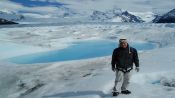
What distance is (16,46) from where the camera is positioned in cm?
3812

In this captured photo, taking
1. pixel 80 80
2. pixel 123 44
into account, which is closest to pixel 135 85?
pixel 80 80

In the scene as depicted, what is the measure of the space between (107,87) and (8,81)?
565 centimetres

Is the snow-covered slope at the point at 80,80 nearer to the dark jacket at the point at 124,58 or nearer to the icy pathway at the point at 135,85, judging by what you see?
the icy pathway at the point at 135,85

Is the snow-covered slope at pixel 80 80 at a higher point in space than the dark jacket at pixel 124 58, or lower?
lower

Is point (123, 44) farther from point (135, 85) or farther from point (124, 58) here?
point (135, 85)

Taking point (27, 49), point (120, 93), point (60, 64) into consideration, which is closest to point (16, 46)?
point (27, 49)

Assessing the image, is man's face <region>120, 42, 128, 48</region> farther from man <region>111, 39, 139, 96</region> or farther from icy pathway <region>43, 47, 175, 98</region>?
icy pathway <region>43, 47, 175, 98</region>

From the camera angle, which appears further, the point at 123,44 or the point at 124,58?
the point at 124,58


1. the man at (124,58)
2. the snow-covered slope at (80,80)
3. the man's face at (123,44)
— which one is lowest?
the snow-covered slope at (80,80)

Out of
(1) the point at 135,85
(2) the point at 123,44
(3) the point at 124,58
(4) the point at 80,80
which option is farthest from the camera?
(4) the point at 80,80

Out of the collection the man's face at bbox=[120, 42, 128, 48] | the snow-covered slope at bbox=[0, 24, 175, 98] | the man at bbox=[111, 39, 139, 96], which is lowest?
the snow-covered slope at bbox=[0, 24, 175, 98]

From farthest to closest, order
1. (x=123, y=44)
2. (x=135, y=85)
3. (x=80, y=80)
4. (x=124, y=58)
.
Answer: (x=80, y=80), (x=135, y=85), (x=124, y=58), (x=123, y=44)

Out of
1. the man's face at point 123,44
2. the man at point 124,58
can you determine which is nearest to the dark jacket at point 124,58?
the man at point 124,58

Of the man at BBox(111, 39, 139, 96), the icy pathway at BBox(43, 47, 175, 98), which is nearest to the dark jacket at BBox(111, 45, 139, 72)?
the man at BBox(111, 39, 139, 96)
